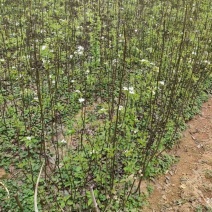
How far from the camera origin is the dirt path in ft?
14.0

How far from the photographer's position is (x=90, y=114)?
220 inches

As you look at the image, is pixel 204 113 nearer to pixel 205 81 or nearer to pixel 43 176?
pixel 205 81

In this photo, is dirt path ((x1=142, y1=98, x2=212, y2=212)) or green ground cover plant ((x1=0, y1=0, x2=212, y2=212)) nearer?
green ground cover plant ((x1=0, y1=0, x2=212, y2=212))

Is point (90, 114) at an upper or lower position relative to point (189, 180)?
upper

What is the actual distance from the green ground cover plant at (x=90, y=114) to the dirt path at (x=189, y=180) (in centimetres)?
23

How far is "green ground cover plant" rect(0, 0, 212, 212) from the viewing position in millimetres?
4004

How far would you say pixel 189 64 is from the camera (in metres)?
6.73

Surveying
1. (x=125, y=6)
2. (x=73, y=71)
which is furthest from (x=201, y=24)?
(x=73, y=71)

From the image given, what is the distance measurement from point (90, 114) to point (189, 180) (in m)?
2.31

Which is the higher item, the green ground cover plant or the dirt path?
the green ground cover plant

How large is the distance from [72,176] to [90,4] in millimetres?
8037

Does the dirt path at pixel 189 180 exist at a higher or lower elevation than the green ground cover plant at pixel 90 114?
lower

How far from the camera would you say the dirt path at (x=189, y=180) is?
14.0ft

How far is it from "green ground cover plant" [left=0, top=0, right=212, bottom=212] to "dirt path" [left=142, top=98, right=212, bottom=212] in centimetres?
23
